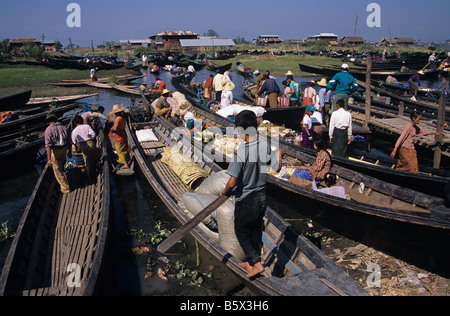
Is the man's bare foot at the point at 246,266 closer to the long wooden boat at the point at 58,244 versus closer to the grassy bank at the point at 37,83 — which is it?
the long wooden boat at the point at 58,244

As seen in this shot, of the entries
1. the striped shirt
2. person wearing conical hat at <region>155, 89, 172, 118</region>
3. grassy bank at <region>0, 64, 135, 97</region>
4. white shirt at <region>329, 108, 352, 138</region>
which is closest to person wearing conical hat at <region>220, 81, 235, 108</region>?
person wearing conical hat at <region>155, 89, 172, 118</region>

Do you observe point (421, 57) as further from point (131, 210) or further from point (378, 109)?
point (131, 210)

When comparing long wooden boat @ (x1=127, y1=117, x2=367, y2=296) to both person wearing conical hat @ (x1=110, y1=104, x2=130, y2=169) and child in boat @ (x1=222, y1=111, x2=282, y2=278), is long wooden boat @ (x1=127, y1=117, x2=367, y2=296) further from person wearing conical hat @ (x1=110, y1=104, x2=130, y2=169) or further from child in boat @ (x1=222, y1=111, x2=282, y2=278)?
person wearing conical hat @ (x1=110, y1=104, x2=130, y2=169)

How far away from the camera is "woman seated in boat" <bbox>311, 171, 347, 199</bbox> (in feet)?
20.5

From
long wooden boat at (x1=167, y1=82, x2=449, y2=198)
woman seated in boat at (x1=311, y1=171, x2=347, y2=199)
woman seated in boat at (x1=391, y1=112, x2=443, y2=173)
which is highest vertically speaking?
woman seated in boat at (x1=391, y1=112, x2=443, y2=173)

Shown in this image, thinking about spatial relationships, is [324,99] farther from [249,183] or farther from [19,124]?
[19,124]

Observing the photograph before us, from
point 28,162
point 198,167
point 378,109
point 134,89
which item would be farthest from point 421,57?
point 28,162

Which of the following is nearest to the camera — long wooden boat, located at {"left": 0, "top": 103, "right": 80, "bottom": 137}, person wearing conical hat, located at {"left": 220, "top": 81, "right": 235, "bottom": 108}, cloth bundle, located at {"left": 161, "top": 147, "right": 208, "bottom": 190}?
cloth bundle, located at {"left": 161, "top": 147, "right": 208, "bottom": 190}

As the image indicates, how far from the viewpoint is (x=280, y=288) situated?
11.5 feet

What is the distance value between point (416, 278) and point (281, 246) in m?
2.52

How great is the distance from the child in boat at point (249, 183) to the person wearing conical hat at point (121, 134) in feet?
18.1

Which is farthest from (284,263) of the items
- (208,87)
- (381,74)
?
(381,74)

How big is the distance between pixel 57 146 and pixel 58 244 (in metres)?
2.43

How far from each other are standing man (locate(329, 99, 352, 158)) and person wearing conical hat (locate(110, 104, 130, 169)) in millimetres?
5694
